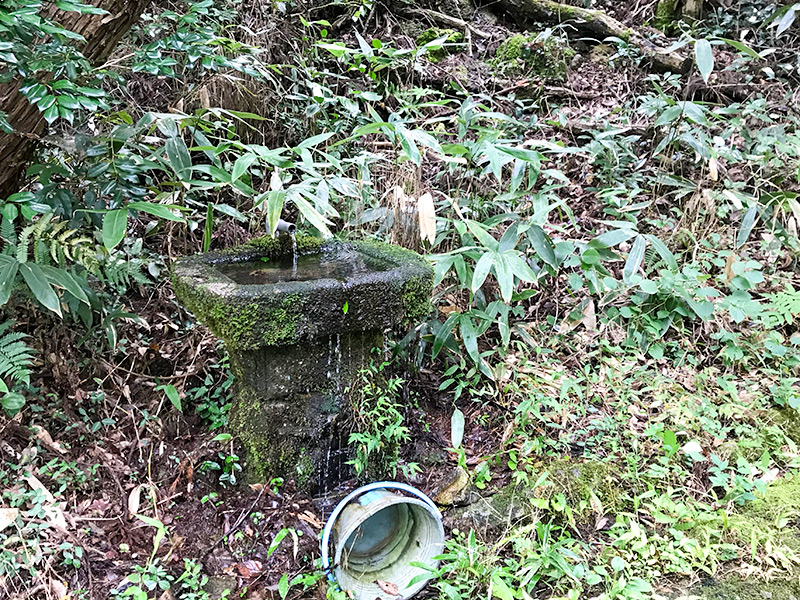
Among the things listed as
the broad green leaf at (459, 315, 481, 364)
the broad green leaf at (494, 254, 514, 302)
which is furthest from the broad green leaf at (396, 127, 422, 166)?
the broad green leaf at (459, 315, 481, 364)

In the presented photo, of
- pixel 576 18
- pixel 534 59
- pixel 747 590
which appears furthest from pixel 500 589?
pixel 576 18

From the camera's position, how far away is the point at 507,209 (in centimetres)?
338

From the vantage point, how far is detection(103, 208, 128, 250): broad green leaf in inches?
75.1

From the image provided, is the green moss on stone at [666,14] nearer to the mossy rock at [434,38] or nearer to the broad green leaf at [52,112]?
the mossy rock at [434,38]

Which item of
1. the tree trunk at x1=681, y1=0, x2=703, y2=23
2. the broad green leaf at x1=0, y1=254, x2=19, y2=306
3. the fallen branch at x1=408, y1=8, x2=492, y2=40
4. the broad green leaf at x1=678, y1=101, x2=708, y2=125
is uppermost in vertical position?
the tree trunk at x1=681, y1=0, x2=703, y2=23

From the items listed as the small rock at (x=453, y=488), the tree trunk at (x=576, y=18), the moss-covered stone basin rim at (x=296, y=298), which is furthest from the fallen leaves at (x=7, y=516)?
the tree trunk at (x=576, y=18)

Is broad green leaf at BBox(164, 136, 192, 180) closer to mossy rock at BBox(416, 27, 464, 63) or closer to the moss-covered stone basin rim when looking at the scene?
the moss-covered stone basin rim

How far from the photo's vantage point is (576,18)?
5488mm

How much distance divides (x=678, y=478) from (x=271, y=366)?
1764mm

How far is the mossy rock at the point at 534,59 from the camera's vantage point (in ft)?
16.5

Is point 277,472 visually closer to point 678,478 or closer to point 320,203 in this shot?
point 320,203

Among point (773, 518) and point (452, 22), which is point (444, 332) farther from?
point (452, 22)

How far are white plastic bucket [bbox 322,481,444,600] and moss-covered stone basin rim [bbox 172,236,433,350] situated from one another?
25.0 inches

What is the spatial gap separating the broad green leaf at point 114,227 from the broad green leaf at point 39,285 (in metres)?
0.22
